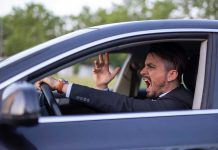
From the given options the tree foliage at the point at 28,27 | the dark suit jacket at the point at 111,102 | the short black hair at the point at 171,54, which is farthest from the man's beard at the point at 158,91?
the tree foliage at the point at 28,27

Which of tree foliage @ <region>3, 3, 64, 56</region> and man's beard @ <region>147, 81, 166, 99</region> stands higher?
tree foliage @ <region>3, 3, 64, 56</region>

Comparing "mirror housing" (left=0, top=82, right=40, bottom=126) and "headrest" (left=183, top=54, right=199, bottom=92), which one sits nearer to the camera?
"mirror housing" (left=0, top=82, right=40, bottom=126)

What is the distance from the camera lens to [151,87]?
305 centimetres

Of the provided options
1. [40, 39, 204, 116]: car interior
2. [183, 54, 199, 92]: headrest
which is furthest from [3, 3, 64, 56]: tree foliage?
[183, 54, 199, 92]: headrest

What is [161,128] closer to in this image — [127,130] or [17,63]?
[127,130]

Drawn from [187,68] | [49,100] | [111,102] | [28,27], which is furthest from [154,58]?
[28,27]

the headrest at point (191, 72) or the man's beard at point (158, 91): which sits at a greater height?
the headrest at point (191, 72)

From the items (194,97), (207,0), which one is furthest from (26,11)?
(194,97)

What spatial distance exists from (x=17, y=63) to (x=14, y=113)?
1.33ft

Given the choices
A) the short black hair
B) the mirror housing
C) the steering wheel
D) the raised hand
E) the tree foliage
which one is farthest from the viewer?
the tree foliage

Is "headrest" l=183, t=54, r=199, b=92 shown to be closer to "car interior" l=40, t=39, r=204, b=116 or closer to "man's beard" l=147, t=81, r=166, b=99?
"car interior" l=40, t=39, r=204, b=116

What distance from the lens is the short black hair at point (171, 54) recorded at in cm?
301

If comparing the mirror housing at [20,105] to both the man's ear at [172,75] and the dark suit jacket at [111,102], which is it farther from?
the man's ear at [172,75]

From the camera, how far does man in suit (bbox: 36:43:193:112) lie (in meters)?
2.68
